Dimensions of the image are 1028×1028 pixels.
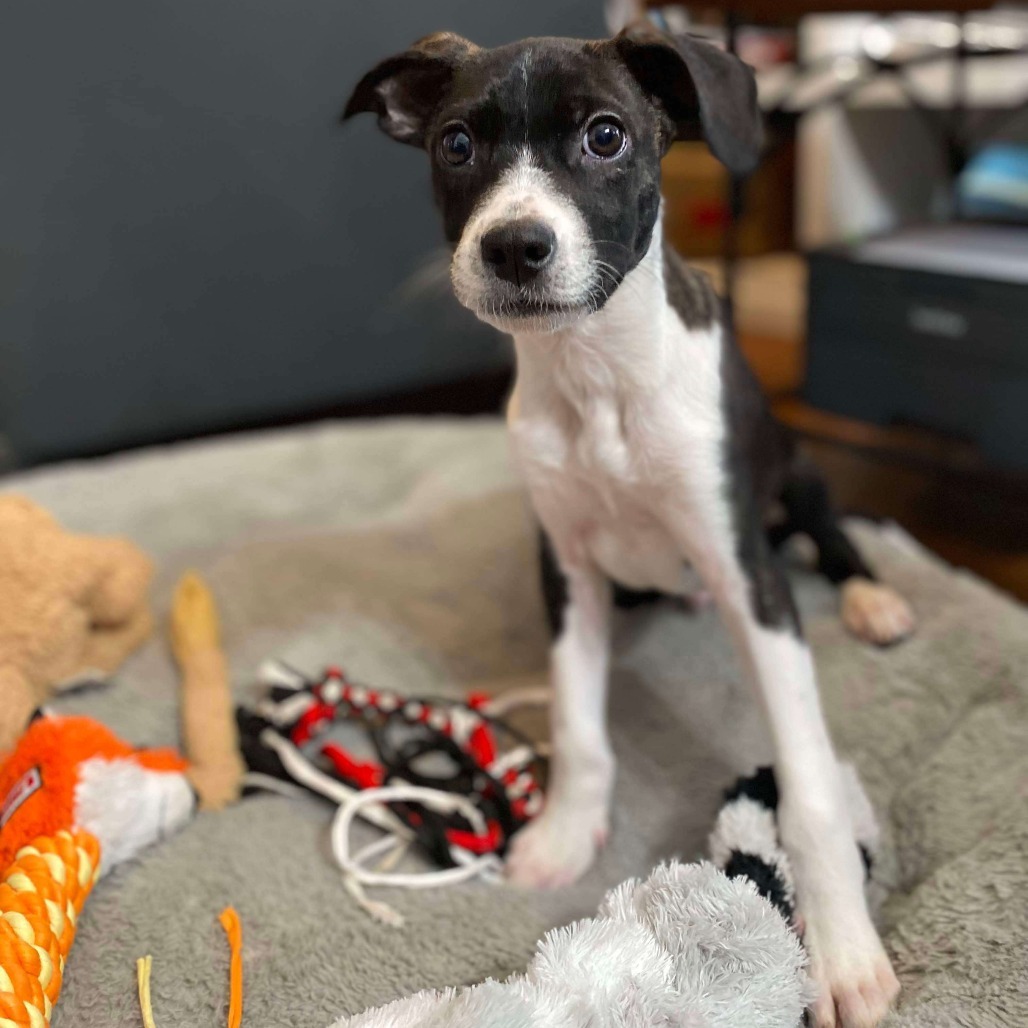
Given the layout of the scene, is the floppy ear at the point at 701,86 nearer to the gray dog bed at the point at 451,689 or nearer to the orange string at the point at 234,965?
the gray dog bed at the point at 451,689

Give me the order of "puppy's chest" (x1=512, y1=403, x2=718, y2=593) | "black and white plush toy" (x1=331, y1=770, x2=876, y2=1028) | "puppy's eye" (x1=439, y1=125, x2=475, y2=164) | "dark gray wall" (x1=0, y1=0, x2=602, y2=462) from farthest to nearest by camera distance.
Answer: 1. "dark gray wall" (x1=0, y1=0, x2=602, y2=462)
2. "puppy's chest" (x1=512, y1=403, x2=718, y2=593)
3. "puppy's eye" (x1=439, y1=125, x2=475, y2=164)
4. "black and white plush toy" (x1=331, y1=770, x2=876, y2=1028)

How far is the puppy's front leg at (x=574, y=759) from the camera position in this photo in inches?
47.1

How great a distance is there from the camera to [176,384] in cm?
243

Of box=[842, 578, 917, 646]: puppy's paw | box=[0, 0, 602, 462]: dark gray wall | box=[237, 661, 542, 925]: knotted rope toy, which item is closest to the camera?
box=[237, 661, 542, 925]: knotted rope toy

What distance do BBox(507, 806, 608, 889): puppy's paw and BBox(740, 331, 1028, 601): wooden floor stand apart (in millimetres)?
921

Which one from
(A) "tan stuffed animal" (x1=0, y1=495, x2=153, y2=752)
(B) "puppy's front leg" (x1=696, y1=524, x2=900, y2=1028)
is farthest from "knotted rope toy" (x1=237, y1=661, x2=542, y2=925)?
(B) "puppy's front leg" (x1=696, y1=524, x2=900, y2=1028)

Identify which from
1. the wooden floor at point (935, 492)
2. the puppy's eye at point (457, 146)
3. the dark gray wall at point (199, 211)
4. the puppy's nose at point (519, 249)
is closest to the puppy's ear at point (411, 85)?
the puppy's eye at point (457, 146)

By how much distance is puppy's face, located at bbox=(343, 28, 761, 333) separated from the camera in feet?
2.97

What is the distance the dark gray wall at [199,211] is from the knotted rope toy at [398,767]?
1.17 metres

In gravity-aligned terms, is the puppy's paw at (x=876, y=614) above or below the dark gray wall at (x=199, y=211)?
below

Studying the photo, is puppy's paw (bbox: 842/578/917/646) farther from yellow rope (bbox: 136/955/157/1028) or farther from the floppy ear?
yellow rope (bbox: 136/955/157/1028)

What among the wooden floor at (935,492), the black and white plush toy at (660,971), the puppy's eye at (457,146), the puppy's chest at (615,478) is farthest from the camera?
the wooden floor at (935,492)

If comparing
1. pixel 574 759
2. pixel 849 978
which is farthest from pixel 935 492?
pixel 849 978

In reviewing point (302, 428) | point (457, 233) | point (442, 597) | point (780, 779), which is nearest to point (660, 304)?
point (457, 233)
